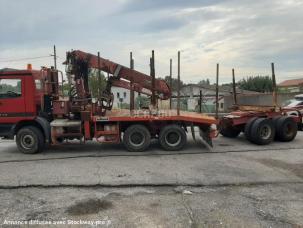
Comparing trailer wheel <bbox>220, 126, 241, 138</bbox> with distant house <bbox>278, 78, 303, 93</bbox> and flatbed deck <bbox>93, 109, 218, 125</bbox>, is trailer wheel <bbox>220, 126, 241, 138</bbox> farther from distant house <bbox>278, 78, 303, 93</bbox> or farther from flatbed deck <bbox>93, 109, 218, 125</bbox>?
distant house <bbox>278, 78, 303, 93</bbox>

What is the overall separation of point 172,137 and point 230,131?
337cm

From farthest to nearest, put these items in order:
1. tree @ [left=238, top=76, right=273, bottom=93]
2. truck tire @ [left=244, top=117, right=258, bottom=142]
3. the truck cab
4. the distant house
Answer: tree @ [left=238, top=76, right=273, bottom=93]
the distant house
truck tire @ [left=244, top=117, right=258, bottom=142]
the truck cab

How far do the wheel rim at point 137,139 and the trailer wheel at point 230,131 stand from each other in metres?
3.90

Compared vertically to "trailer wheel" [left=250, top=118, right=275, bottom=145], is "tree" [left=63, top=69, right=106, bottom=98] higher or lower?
higher

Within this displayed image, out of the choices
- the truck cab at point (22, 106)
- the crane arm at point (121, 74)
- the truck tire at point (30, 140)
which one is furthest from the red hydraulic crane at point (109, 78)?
the truck tire at point (30, 140)

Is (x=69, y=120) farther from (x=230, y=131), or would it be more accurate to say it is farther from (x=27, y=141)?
(x=230, y=131)

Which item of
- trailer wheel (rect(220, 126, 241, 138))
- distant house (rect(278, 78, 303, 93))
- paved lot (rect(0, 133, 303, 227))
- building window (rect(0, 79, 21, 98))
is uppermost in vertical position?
distant house (rect(278, 78, 303, 93))

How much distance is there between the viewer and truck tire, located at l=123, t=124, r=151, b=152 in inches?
444

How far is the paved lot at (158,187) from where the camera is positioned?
5766 millimetres

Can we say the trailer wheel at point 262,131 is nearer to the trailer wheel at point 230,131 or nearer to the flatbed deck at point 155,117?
the trailer wheel at point 230,131

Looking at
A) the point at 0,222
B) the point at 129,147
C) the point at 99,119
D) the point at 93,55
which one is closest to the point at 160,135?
the point at 129,147

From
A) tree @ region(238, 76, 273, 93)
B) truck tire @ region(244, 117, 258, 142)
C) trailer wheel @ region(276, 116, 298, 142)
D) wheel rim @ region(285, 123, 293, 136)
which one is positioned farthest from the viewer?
tree @ region(238, 76, 273, 93)

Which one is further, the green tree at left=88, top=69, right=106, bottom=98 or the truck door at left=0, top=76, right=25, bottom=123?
the green tree at left=88, top=69, right=106, bottom=98

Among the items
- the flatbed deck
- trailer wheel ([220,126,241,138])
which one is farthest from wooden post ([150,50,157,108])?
trailer wheel ([220,126,241,138])
